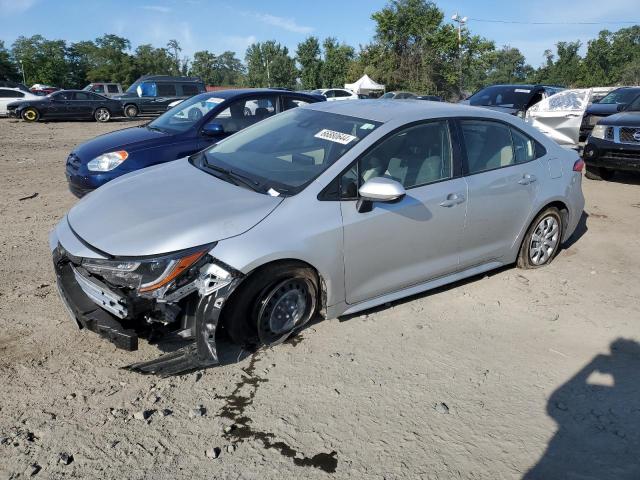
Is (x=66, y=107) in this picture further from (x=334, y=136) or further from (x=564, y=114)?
(x=334, y=136)

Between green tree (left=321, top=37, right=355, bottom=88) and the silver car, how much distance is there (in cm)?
6269

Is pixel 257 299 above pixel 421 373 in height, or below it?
above

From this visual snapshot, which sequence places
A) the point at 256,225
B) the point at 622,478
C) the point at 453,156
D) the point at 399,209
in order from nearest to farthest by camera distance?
1. the point at 622,478
2. the point at 256,225
3. the point at 399,209
4. the point at 453,156

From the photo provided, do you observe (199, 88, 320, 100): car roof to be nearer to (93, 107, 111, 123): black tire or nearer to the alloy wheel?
the alloy wheel

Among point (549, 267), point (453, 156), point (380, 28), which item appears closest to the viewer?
point (453, 156)

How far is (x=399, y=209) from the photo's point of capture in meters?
3.72

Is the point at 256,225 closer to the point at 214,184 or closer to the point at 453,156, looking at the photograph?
the point at 214,184

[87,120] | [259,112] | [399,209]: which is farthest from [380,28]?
[399,209]

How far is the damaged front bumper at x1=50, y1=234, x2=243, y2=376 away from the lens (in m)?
3.00

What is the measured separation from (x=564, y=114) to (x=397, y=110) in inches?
267

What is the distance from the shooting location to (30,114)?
20.0 meters

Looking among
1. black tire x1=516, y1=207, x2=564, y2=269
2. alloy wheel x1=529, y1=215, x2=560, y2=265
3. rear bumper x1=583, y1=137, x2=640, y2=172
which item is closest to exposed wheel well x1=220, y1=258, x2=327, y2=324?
black tire x1=516, y1=207, x2=564, y2=269

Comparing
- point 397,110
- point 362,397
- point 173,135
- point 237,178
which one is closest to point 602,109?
point 397,110

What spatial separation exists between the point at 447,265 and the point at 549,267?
1.63 meters
